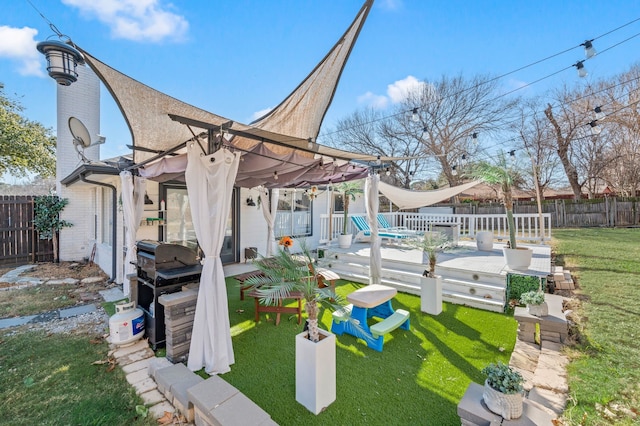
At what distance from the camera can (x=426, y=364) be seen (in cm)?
291

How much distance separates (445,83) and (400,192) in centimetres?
1265

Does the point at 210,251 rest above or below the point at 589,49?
below

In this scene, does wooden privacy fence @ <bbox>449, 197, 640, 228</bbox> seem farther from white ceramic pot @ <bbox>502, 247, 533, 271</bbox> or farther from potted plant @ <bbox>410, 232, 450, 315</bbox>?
potted plant @ <bbox>410, 232, 450, 315</bbox>

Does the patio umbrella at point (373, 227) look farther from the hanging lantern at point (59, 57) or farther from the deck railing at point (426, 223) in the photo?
the hanging lantern at point (59, 57)

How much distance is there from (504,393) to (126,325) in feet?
12.4

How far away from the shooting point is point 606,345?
2906mm

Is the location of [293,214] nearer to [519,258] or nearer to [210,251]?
[519,258]

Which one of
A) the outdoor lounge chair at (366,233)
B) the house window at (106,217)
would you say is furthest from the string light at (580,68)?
the house window at (106,217)

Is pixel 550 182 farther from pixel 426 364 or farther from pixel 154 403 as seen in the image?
pixel 154 403

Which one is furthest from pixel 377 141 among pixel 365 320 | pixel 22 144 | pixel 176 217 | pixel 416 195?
pixel 22 144

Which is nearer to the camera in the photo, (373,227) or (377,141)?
(373,227)

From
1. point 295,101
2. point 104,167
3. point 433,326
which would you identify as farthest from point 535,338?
point 104,167

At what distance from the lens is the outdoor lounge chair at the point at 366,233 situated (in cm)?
809

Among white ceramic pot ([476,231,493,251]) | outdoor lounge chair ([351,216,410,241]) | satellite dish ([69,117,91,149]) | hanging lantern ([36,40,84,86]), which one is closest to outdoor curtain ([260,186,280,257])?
outdoor lounge chair ([351,216,410,241])
